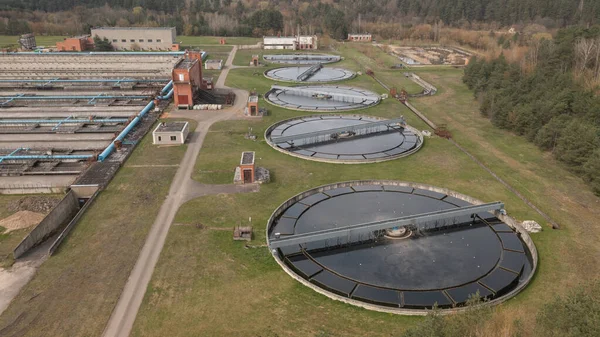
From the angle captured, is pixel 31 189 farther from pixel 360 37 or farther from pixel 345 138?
pixel 360 37

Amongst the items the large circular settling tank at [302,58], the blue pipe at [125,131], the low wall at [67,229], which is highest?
the large circular settling tank at [302,58]

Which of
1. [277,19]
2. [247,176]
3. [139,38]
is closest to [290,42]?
[277,19]

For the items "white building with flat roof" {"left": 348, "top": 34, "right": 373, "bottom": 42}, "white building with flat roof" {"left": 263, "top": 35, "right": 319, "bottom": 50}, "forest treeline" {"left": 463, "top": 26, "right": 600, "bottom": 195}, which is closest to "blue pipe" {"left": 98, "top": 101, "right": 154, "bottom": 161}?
"forest treeline" {"left": 463, "top": 26, "right": 600, "bottom": 195}

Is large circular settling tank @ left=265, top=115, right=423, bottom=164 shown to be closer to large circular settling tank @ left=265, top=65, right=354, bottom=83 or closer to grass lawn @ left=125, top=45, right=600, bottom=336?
grass lawn @ left=125, top=45, right=600, bottom=336

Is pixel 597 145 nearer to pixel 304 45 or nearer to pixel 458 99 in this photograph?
pixel 458 99

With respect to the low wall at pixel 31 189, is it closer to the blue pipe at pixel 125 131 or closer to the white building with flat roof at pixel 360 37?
the blue pipe at pixel 125 131

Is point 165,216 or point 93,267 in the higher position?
point 165,216

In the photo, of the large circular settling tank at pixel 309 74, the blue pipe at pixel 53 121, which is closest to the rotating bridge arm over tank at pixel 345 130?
the blue pipe at pixel 53 121
